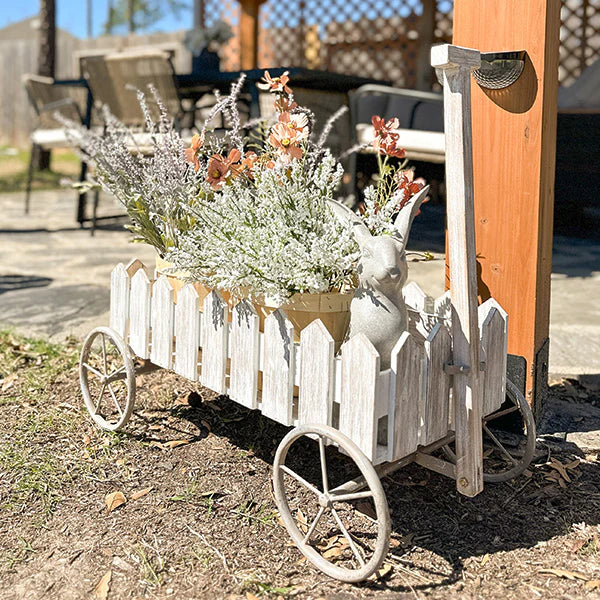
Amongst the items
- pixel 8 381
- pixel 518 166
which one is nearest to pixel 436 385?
pixel 518 166

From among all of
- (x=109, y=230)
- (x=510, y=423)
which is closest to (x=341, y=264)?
(x=510, y=423)

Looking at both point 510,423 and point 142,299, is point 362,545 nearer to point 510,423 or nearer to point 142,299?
point 510,423

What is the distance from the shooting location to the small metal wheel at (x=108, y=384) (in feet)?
6.07

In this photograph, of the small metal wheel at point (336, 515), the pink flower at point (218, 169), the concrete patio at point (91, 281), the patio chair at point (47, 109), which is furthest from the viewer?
the patio chair at point (47, 109)

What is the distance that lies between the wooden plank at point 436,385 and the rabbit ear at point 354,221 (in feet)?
0.71

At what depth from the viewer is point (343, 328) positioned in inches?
62.9

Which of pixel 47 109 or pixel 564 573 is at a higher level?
pixel 47 109

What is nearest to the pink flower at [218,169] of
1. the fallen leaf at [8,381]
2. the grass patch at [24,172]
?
the fallen leaf at [8,381]

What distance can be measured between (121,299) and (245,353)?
1.73 ft

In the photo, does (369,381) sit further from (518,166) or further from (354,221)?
(518,166)

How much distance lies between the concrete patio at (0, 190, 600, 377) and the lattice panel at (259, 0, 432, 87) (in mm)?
3565

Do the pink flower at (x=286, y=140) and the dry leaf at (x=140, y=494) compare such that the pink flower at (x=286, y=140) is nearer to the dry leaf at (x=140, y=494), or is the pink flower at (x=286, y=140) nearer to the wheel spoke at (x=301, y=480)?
the wheel spoke at (x=301, y=480)

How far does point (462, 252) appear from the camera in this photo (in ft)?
4.49

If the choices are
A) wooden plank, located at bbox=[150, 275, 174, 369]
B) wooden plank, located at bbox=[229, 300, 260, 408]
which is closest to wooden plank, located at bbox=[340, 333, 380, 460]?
wooden plank, located at bbox=[229, 300, 260, 408]
